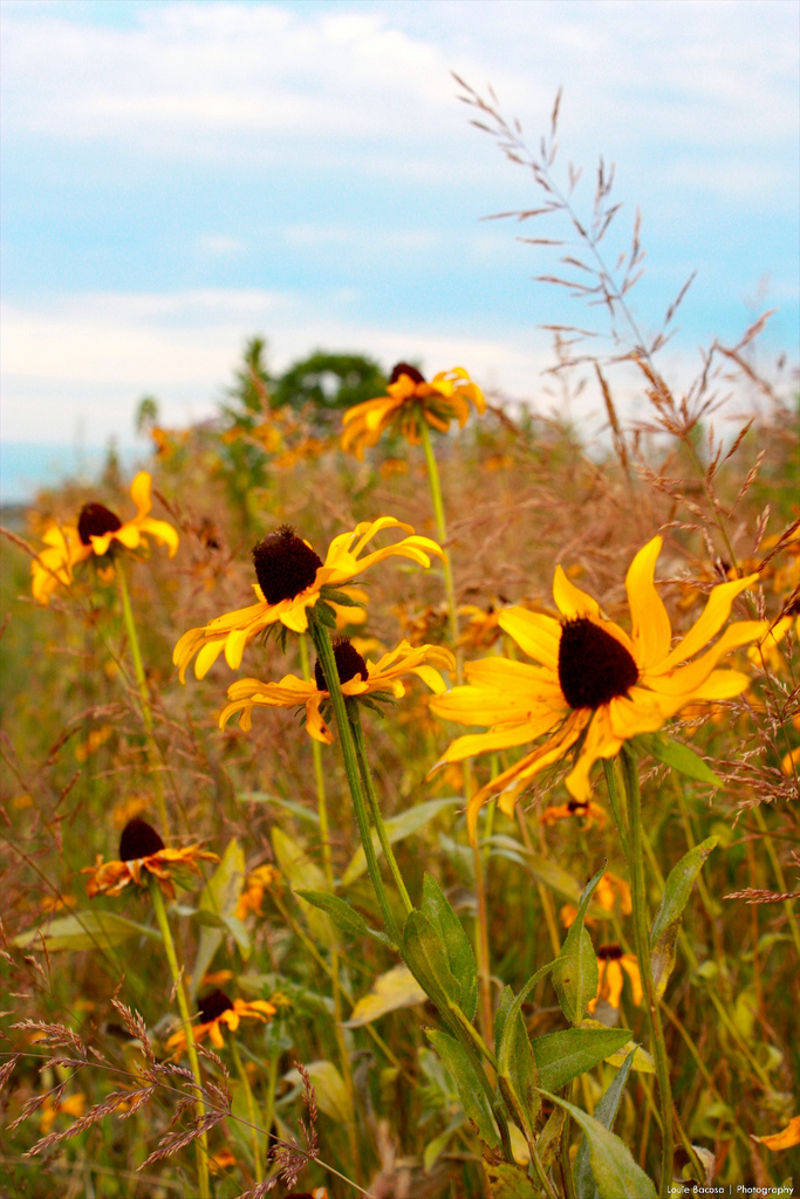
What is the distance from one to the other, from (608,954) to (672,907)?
102cm

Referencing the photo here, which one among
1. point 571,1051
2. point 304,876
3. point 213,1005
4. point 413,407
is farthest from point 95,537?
point 571,1051

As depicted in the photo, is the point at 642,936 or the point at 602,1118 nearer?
the point at 642,936

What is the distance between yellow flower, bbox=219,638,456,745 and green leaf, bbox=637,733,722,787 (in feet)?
0.87

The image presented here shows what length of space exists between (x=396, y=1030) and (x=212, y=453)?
6.08 metres

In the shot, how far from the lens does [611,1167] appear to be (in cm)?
87

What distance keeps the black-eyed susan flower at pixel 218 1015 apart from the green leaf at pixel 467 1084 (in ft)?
2.68

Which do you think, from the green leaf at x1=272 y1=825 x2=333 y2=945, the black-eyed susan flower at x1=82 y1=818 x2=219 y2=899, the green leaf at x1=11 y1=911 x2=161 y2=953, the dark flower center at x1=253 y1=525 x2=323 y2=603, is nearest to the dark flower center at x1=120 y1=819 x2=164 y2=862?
the black-eyed susan flower at x1=82 y1=818 x2=219 y2=899

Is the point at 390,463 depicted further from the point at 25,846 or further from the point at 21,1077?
the point at 21,1077

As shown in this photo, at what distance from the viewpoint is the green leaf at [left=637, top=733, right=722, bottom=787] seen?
0.83 metres

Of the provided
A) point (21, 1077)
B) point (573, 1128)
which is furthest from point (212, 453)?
point (573, 1128)

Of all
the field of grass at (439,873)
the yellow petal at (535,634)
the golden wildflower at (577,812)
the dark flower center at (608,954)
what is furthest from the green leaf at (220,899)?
the yellow petal at (535,634)

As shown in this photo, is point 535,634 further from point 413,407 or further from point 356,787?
point 413,407

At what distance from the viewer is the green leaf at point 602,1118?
991mm

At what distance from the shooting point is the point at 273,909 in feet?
8.34
